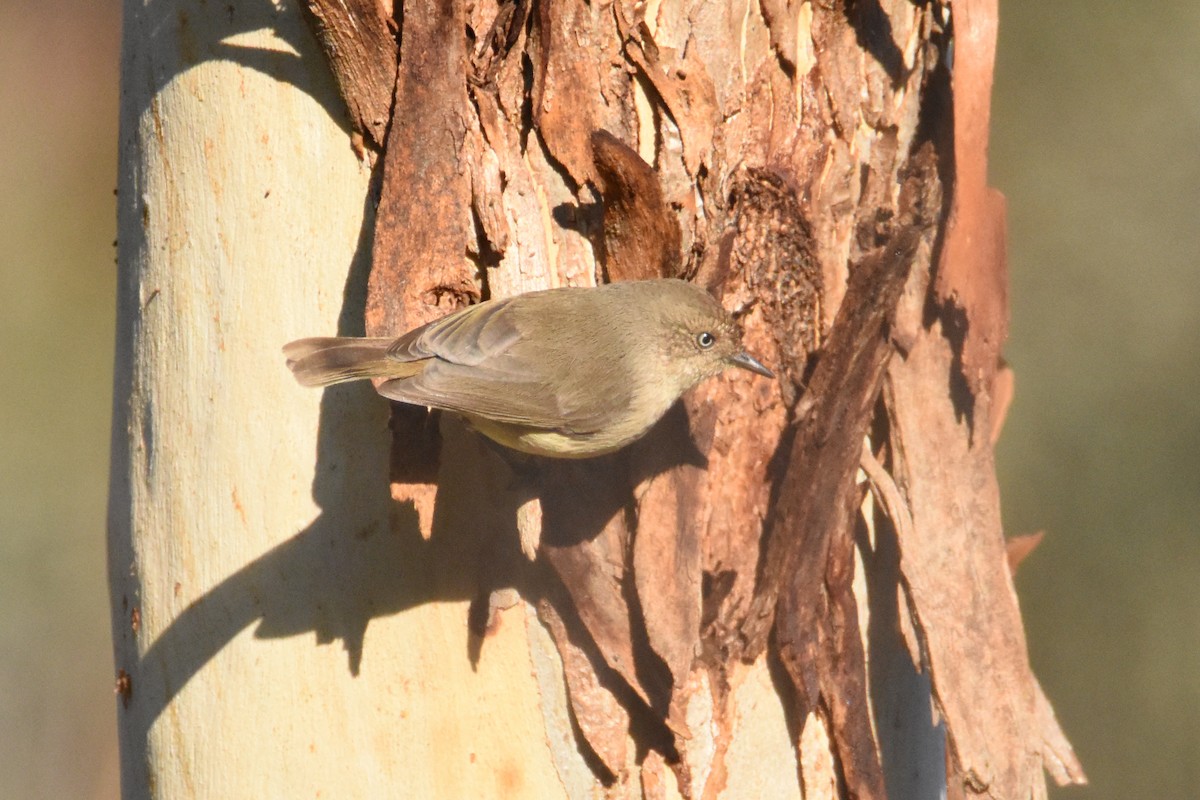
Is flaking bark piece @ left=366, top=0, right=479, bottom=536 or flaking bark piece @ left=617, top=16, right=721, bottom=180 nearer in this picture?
flaking bark piece @ left=366, top=0, right=479, bottom=536

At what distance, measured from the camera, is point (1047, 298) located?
6.32m

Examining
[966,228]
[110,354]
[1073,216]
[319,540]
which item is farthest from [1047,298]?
[110,354]

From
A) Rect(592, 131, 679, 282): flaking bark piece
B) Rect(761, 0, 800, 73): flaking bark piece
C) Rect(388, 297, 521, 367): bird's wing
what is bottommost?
Rect(388, 297, 521, 367): bird's wing

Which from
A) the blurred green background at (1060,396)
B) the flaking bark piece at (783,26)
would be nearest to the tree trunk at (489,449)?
the flaking bark piece at (783,26)

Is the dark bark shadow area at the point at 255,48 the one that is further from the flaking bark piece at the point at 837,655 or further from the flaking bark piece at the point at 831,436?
the flaking bark piece at the point at 837,655

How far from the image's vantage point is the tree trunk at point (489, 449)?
215cm

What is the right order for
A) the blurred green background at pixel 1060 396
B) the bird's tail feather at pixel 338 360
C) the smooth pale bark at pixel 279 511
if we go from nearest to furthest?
the bird's tail feather at pixel 338 360 < the smooth pale bark at pixel 279 511 < the blurred green background at pixel 1060 396

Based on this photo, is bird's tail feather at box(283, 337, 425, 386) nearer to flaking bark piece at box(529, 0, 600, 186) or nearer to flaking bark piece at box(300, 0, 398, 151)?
flaking bark piece at box(300, 0, 398, 151)

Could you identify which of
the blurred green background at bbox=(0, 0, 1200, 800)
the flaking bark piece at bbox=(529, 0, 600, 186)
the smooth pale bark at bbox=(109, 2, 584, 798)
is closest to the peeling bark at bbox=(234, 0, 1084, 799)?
the flaking bark piece at bbox=(529, 0, 600, 186)

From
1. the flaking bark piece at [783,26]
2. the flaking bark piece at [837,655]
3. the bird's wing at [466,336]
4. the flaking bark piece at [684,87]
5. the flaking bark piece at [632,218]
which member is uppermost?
Answer: the flaking bark piece at [783,26]

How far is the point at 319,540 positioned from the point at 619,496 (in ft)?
2.03

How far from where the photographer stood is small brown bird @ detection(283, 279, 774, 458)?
2156mm

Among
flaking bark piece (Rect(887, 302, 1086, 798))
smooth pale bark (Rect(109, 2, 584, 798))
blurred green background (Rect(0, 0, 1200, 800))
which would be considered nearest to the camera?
smooth pale bark (Rect(109, 2, 584, 798))

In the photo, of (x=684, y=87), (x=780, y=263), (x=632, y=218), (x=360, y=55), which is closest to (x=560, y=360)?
(x=632, y=218)
